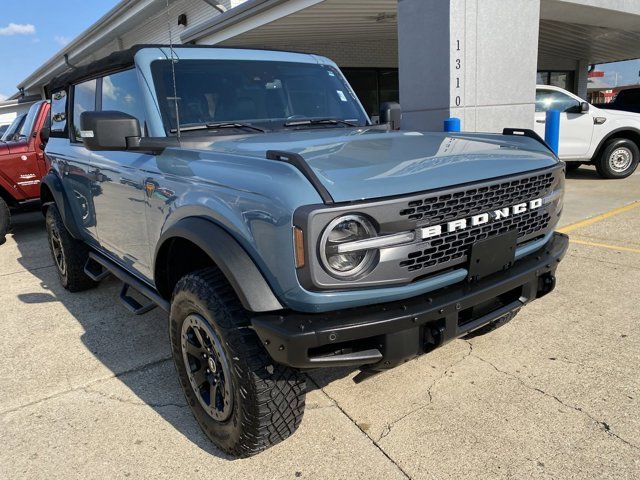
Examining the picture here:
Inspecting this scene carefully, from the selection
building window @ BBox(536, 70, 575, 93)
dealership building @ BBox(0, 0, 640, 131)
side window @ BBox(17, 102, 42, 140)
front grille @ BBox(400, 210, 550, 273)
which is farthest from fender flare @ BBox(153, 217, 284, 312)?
building window @ BBox(536, 70, 575, 93)

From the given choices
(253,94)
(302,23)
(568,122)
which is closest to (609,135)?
(568,122)

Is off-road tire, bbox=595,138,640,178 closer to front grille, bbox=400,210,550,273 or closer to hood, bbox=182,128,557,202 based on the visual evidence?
hood, bbox=182,128,557,202

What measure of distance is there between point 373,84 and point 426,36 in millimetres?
8071

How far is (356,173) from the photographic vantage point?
1991 millimetres

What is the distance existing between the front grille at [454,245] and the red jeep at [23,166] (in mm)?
6856

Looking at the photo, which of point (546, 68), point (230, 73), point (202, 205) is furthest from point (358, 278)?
A: point (546, 68)

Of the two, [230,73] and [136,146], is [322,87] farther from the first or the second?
[136,146]

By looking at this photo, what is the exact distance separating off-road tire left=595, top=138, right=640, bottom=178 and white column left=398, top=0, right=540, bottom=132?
8.12ft

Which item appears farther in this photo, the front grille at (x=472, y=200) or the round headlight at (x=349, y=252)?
the front grille at (x=472, y=200)

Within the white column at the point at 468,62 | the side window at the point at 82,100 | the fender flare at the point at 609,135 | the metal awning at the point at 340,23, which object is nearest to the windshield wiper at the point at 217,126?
the side window at the point at 82,100

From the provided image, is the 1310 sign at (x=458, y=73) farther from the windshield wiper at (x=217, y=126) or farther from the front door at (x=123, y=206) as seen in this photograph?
the front door at (x=123, y=206)

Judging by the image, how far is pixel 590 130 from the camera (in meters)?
9.05

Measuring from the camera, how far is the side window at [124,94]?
304 cm

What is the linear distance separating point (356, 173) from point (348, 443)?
1.33m
